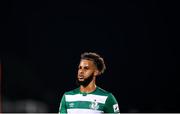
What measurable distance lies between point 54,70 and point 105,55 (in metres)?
1.14

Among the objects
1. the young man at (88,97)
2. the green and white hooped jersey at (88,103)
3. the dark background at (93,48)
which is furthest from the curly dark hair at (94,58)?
the dark background at (93,48)

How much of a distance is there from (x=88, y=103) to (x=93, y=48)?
252 inches

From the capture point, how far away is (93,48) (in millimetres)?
11125

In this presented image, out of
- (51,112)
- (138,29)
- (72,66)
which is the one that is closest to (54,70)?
(72,66)

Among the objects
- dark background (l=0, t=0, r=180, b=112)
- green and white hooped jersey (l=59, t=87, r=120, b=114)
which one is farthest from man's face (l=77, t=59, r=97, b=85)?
dark background (l=0, t=0, r=180, b=112)

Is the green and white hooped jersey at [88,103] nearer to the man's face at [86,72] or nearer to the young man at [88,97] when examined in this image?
the young man at [88,97]

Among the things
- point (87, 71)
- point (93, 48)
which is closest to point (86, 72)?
point (87, 71)

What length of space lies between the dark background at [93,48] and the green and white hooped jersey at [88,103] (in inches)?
227

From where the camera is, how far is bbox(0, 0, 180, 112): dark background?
35.2ft

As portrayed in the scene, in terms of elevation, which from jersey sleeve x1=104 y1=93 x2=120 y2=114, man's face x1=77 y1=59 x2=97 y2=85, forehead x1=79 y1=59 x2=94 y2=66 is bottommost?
jersey sleeve x1=104 y1=93 x2=120 y2=114

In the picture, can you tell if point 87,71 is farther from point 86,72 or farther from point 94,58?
point 94,58

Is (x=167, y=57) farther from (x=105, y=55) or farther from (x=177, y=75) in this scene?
(x=105, y=55)

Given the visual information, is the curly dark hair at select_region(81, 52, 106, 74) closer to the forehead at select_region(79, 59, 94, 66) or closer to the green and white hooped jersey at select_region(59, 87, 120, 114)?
the forehead at select_region(79, 59, 94, 66)

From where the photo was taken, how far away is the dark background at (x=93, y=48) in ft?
35.2
